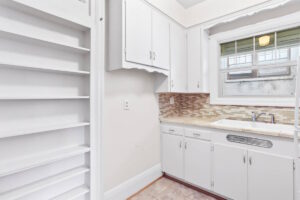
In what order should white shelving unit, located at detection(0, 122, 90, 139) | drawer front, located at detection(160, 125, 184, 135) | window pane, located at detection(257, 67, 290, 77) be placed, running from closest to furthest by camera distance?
white shelving unit, located at detection(0, 122, 90, 139)
window pane, located at detection(257, 67, 290, 77)
drawer front, located at detection(160, 125, 184, 135)

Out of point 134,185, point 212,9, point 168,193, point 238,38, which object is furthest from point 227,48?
point 134,185

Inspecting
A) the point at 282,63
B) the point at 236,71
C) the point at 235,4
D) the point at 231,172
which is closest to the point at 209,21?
the point at 235,4

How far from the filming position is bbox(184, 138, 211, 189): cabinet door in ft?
6.47

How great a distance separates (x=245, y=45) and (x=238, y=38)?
0.15m

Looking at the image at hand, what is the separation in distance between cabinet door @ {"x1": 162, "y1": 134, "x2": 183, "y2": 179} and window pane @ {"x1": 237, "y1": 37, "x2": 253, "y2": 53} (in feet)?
5.33

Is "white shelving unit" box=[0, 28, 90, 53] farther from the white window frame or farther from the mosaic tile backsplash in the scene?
the white window frame

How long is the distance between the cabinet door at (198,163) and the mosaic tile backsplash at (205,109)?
0.68 meters

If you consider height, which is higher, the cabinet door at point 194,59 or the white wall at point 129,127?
the cabinet door at point 194,59

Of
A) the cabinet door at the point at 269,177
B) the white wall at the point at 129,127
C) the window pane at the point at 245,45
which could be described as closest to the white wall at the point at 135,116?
the white wall at the point at 129,127

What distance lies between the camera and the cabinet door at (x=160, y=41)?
1966mm

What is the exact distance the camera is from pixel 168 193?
81.2 inches

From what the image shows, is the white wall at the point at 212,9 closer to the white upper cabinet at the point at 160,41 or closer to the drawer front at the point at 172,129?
the white upper cabinet at the point at 160,41

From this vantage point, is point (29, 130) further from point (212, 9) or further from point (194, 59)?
point (212, 9)

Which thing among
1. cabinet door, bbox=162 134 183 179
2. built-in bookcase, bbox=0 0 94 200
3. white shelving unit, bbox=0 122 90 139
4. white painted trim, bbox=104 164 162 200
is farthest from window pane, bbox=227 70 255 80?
white shelving unit, bbox=0 122 90 139
